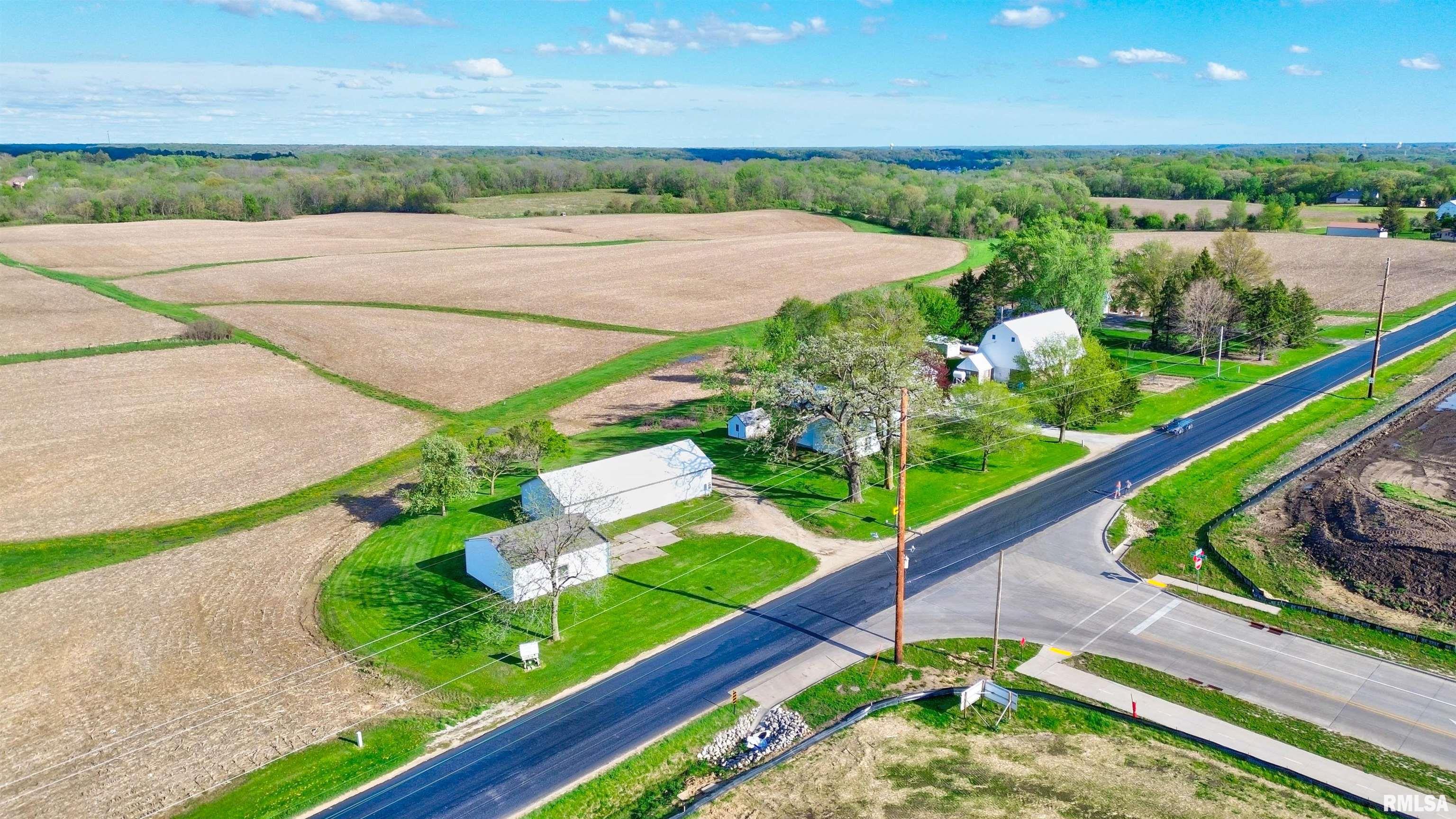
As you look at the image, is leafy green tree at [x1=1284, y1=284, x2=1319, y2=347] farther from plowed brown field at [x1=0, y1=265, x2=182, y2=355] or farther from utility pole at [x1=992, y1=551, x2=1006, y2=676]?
plowed brown field at [x1=0, y1=265, x2=182, y2=355]

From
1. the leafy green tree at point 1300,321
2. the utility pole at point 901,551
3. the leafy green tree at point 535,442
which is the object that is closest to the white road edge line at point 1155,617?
Result: the utility pole at point 901,551

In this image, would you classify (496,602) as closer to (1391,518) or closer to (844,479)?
(844,479)

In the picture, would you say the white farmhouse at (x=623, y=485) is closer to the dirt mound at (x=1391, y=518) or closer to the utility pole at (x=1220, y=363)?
the dirt mound at (x=1391, y=518)

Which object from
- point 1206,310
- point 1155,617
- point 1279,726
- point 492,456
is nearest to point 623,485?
point 492,456

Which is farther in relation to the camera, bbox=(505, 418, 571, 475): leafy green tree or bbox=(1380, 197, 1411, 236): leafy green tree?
bbox=(1380, 197, 1411, 236): leafy green tree

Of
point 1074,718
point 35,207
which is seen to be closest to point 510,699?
point 1074,718

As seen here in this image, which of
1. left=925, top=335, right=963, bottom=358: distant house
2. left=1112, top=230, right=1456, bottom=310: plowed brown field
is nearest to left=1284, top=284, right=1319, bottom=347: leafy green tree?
left=1112, top=230, right=1456, bottom=310: plowed brown field

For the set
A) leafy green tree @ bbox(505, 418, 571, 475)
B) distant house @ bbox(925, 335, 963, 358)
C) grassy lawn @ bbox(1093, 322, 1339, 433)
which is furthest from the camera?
distant house @ bbox(925, 335, 963, 358)
